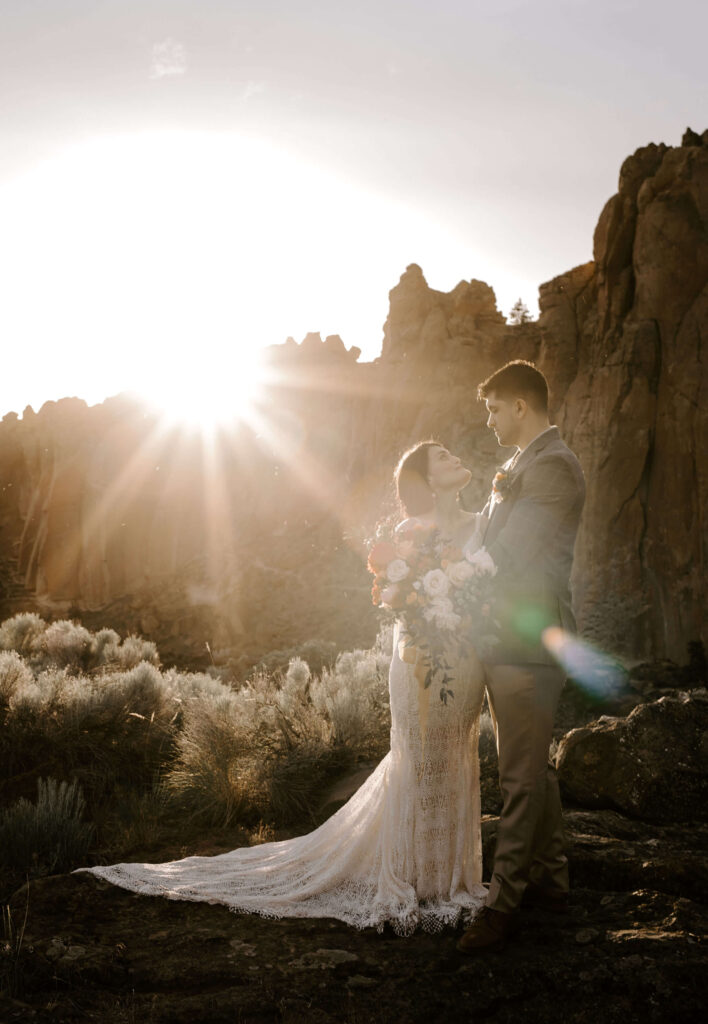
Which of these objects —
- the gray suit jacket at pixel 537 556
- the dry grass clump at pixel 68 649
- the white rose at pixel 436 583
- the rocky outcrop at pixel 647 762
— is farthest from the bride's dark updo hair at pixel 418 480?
the dry grass clump at pixel 68 649

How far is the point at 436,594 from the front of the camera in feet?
10.5

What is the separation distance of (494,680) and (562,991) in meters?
1.22

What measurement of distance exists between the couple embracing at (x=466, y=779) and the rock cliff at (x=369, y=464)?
15.5 m

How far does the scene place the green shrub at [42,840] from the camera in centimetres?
478

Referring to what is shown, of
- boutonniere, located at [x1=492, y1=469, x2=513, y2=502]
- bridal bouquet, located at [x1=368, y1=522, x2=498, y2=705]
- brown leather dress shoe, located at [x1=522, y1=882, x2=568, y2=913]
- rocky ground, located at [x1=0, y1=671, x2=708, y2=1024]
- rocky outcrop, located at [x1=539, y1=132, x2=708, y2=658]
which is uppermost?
rocky outcrop, located at [x1=539, y1=132, x2=708, y2=658]

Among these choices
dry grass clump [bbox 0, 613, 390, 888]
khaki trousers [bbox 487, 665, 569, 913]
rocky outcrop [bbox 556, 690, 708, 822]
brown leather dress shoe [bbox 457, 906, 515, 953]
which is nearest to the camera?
brown leather dress shoe [bbox 457, 906, 515, 953]

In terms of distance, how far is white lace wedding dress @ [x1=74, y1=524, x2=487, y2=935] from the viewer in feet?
11.6

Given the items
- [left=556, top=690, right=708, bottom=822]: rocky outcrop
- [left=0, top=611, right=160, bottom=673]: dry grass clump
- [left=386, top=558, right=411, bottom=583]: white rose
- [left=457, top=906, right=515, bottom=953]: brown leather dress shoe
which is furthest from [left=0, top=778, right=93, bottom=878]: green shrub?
[left=0, top=611, right=160, bottom=673]: dry grass clump

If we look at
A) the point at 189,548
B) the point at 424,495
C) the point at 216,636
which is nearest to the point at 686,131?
the point at 424,495

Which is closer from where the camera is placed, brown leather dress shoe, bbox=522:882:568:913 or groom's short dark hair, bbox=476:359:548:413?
brown leather dress shoe, bbox=522:882:568:913

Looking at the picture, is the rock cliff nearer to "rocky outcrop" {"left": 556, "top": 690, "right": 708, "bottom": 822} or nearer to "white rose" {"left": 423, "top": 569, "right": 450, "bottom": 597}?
"rocky outcrop" {"left": 556, "top": 690, "right": 708, "bottom": 822}

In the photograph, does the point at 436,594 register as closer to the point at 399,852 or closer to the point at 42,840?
the point at 399,852

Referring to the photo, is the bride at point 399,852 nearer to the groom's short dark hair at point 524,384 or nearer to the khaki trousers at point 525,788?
the khaki trousers at point 525,788

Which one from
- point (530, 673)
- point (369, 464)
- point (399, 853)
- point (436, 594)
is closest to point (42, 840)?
point (399, 853)
